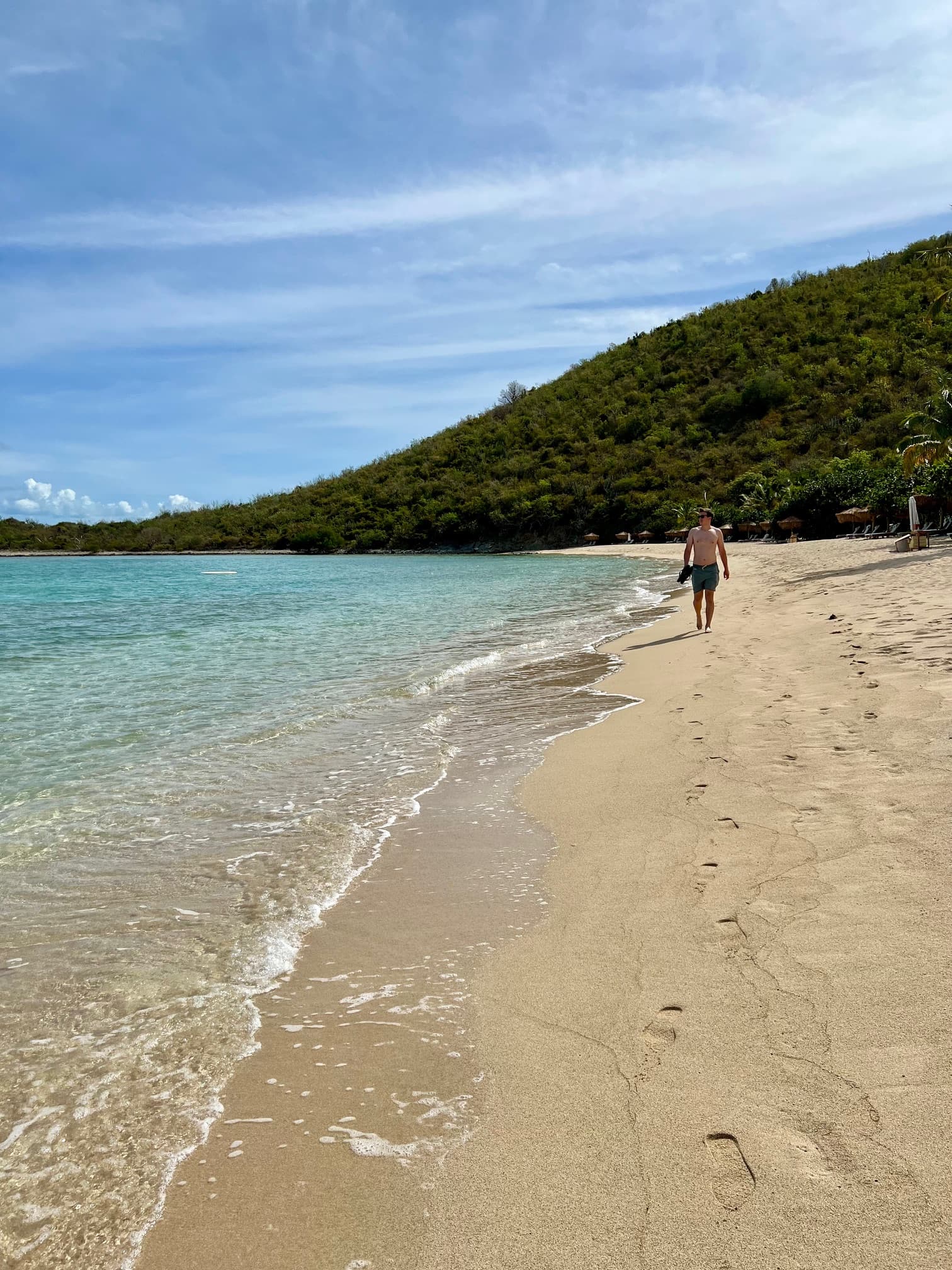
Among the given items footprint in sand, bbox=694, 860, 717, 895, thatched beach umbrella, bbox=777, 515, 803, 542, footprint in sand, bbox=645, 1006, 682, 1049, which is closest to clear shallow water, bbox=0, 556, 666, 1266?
footprint in sand, bbox=645, 1006, 682, 1049

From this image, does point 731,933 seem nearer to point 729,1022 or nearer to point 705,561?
point 729,1022

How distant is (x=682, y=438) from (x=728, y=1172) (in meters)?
67.1

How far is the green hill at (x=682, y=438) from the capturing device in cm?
5344

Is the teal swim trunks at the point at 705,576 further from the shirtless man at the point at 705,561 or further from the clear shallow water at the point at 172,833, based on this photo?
the clear shallow water at the point at 172,833

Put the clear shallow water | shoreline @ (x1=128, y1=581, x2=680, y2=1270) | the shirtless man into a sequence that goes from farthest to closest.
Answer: the shirtless man < the clear shallow water < shoreline @ (x1=128, y1=581, x2=680, y2=1270)

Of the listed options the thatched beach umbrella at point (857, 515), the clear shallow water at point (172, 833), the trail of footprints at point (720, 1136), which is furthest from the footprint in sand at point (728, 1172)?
the thatched beach umbrella at point (857, 515)

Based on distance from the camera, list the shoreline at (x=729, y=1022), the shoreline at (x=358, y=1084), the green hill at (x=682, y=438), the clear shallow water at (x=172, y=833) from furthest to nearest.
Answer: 1. the green hill at (x=682, y=438)
2. the clear shallow water at (x=172, y=833)
3. the shoreline at (x=358, y=1084)
4. the shoreline at (x=729, y=1022)

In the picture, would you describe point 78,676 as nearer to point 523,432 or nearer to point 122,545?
point 523,432

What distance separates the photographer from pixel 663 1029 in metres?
2.43

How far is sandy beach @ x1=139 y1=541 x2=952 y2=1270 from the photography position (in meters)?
1.72

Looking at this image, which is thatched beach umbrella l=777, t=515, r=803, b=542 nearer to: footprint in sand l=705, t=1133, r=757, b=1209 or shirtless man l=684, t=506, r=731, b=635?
shirtless man l=684, t=506, r=731, b=635

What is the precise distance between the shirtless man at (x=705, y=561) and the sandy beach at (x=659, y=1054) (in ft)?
22.8

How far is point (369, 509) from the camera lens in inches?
3290

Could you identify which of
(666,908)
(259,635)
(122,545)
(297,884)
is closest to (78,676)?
(259,635)
